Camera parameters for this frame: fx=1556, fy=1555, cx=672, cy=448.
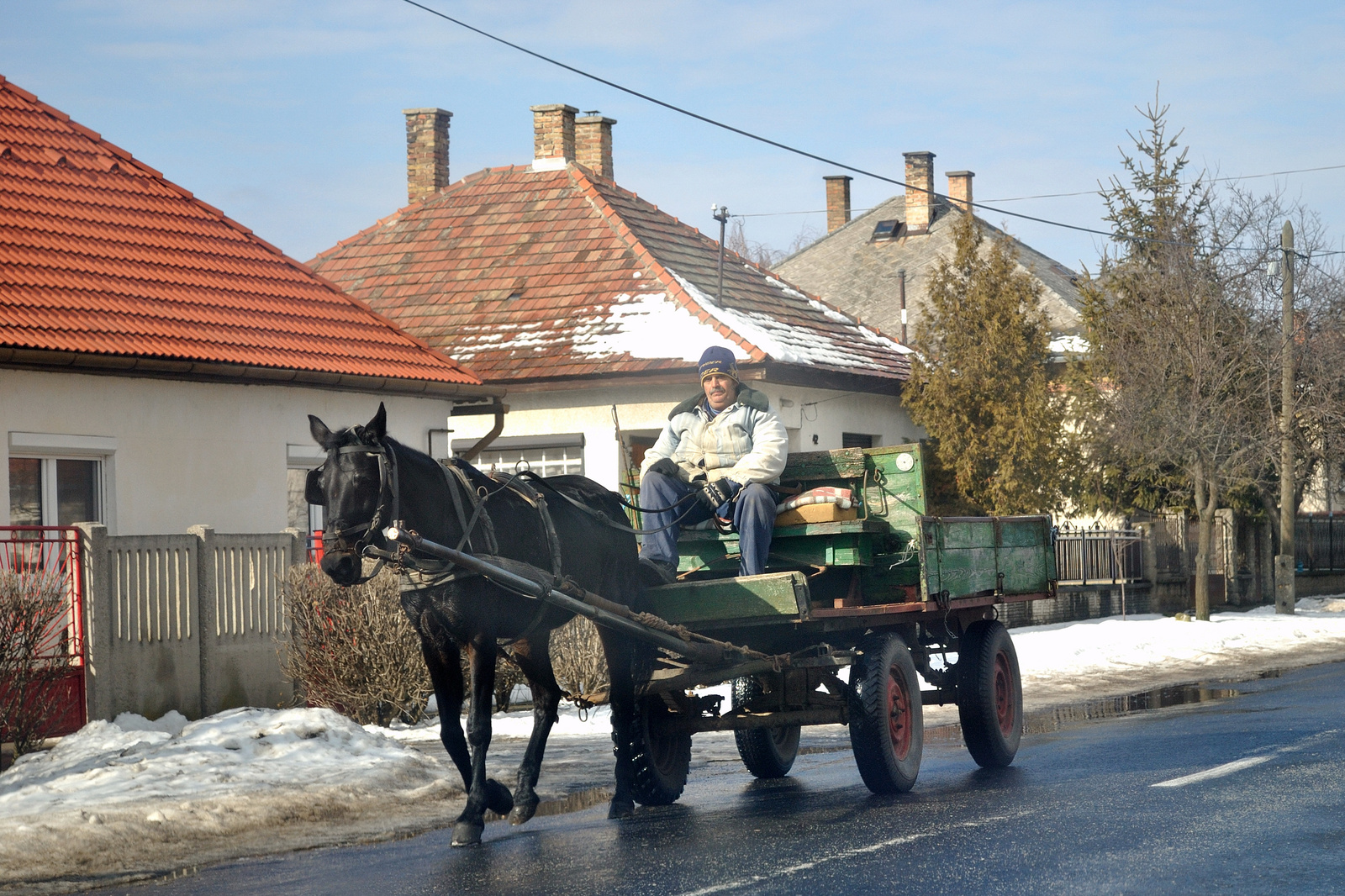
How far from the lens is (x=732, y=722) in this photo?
8.73 meters

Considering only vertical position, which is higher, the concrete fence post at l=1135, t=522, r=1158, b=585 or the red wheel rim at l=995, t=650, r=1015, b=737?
the concrete fence post at l=1135, t=522, r=1158, b=585

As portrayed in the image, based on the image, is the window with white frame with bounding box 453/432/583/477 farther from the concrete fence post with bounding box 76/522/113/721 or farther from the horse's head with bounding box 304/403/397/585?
the horse's head with bounding box 304/403/397/585

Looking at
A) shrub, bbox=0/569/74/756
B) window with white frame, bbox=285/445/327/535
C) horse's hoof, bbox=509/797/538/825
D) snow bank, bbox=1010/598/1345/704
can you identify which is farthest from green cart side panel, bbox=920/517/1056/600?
window with white frame, bbox=285/445/327/535

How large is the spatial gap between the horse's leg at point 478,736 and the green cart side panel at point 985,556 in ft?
9.38

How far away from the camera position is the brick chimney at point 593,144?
2711 cm

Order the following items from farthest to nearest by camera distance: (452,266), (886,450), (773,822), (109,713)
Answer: (452,266) → (109,713) → (886,450) → (773,822)

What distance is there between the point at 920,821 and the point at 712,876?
163 centimetres

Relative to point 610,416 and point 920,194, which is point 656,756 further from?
point 920,194

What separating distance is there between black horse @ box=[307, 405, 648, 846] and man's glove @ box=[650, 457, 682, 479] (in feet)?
2.20

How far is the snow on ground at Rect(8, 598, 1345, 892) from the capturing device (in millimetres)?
7855

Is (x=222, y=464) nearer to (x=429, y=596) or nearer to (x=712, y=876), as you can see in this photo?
(x=429, y=596)

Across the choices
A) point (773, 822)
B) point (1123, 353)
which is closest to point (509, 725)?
point (773, 822)

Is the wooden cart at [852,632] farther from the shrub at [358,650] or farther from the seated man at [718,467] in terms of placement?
the shrub at [358,650]

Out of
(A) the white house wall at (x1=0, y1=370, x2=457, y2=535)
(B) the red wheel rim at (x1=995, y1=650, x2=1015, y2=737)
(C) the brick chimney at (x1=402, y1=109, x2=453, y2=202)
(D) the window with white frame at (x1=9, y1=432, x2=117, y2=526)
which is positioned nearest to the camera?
(B) the red wheel rim at (x1=995, y1=650, x2=1015, y2=737)
